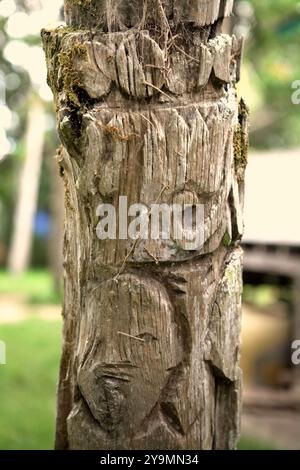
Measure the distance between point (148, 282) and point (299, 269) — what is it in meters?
4.14

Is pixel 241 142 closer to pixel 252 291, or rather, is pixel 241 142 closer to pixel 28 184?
pixel 252 291

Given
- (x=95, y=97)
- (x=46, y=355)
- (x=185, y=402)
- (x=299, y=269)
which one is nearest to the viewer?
(x=95, y=97)

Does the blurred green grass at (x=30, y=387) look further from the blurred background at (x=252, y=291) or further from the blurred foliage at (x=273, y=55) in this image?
the blurred foliage at (x=273, y=55)

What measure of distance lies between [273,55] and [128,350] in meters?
11.1

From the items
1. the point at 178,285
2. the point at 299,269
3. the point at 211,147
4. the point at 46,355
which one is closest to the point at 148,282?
the point at 178,285

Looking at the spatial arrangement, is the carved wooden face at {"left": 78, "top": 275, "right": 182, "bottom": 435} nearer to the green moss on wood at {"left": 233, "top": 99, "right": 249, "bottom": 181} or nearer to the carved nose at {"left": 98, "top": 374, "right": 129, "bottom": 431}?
the carved nose at {"left": 98, "top": 374, "right": 129, "bottom": 431}

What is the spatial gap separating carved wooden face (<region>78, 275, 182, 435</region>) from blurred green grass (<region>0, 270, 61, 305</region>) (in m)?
8.59

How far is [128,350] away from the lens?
2.65m

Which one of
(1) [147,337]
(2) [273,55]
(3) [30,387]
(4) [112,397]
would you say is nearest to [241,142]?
(1) [147,337]

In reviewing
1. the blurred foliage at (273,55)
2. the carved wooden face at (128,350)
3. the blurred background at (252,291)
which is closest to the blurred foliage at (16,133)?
the blurred background at (252,291)

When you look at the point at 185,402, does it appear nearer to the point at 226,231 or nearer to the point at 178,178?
the point at 226,231

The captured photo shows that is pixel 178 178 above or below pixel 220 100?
below

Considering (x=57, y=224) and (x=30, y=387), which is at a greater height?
(x=57, y=224)

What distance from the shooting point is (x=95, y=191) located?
2.54m
